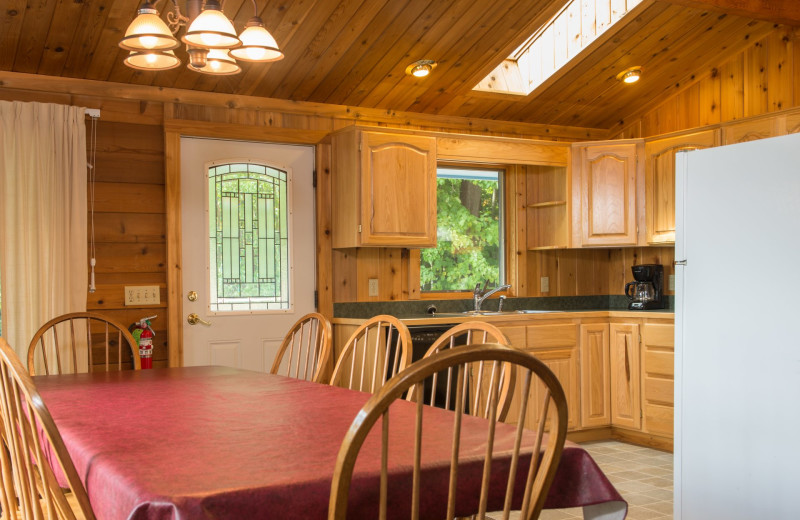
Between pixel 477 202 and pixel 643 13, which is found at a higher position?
pixel 643 13

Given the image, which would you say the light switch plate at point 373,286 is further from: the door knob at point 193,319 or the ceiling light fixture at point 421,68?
the ceiling light fixture at point 421,68

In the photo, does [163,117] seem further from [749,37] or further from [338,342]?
[749,37]

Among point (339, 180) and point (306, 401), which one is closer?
point (306, 401)

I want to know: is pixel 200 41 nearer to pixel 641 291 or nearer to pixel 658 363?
pixel 658 363

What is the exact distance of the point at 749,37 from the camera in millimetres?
4980

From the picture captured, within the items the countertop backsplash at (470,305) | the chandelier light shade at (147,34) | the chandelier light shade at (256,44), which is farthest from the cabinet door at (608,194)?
the chandelier light shade at (147,34)

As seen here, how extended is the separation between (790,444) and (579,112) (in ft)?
11.2

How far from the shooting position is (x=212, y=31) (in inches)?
88.7

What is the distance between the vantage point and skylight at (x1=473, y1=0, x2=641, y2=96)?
4754 mm

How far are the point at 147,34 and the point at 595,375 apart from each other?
3709 mm

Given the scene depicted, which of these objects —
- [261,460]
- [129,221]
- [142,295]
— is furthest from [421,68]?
[261,460]

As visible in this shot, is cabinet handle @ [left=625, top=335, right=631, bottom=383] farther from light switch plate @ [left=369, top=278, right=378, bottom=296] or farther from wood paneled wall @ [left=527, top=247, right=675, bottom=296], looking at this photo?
light switch plate @ [left=369, top=278, right=378, bottom=296]

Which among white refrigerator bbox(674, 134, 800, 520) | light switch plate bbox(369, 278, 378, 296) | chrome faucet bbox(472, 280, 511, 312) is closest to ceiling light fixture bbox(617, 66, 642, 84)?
chrome faucet bbox(472, 280, 511, 312)

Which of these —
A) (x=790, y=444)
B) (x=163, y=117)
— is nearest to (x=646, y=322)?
(x=790, y=444)
